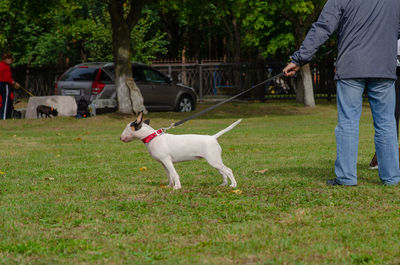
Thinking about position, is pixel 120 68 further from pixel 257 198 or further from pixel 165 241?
pixel 165 241

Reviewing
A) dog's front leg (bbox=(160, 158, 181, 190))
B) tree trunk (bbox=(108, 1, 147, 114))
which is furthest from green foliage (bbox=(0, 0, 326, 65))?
dog's front leg (bbox=(160, 158, 181, 190))

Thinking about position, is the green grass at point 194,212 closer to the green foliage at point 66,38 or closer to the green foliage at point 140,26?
the green foliage at point 140,26

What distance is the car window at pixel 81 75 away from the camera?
1992cm

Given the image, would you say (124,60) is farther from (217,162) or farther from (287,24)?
(217,162)

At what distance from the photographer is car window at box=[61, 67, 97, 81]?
19.9 meters

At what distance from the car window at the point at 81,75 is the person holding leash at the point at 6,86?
172 centimetres

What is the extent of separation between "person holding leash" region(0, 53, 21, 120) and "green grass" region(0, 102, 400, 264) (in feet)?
30.6

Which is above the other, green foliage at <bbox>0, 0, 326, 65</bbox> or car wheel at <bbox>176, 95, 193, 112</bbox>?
green foliage at <bbox>0, 0, 326, 65</bbox>

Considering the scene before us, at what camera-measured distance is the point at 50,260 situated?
4012 mm

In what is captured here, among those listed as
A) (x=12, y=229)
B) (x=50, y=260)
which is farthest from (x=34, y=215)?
(x=50, y=260)

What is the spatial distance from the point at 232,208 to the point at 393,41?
2.50 m

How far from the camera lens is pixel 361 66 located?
6.42 m

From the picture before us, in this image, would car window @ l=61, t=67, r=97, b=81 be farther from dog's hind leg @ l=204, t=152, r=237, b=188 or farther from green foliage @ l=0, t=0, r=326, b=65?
dog's hind leg @ l=204, t=152, r=237, b=188

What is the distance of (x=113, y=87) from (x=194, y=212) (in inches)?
599
